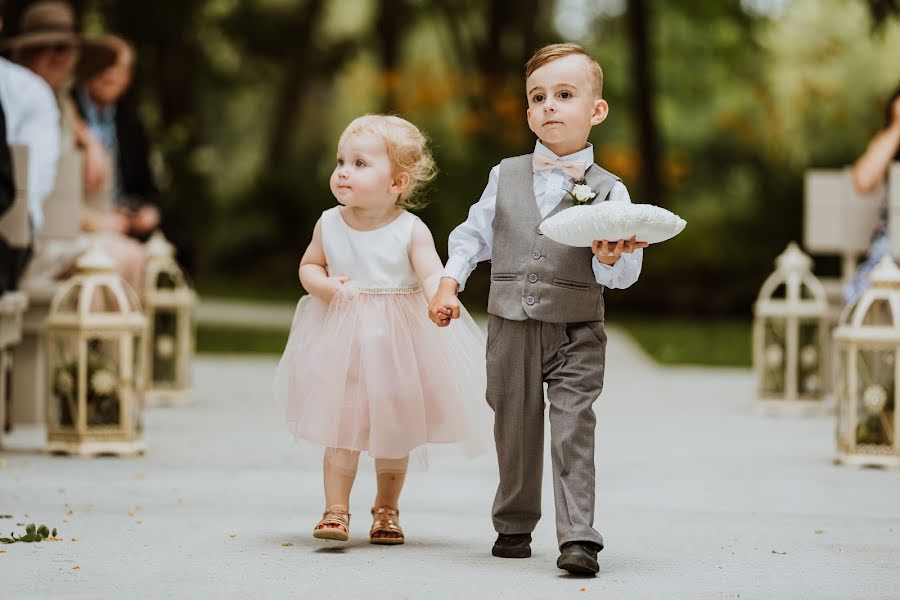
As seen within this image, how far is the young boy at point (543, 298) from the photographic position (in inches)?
201

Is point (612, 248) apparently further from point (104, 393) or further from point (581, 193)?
point (104, 393)

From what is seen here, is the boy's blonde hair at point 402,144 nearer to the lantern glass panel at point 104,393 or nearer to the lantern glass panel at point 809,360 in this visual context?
the lantern glass panel at point 104,393

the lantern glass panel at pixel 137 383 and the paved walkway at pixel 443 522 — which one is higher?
the lantern glass panel at pixel 137 383

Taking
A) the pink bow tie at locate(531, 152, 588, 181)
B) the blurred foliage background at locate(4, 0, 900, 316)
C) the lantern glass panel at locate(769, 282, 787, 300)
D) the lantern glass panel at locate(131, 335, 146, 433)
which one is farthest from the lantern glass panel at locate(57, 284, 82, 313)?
the lantern glass panel at locate(769, 282, 787, 300)

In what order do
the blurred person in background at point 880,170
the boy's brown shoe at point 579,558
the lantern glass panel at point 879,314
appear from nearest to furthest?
the boy's brown shoe at point 579,558, the lantern glass panel at point 879,314, the blurred person in background at point 880,170

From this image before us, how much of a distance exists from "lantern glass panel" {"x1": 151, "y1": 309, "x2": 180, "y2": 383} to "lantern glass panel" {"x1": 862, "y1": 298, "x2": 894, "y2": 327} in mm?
4464

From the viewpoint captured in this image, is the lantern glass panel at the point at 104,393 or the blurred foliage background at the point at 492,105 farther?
the blurred foliage background at the point at 492,105

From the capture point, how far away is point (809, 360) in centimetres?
1009

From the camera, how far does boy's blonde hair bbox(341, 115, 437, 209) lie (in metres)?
5.52

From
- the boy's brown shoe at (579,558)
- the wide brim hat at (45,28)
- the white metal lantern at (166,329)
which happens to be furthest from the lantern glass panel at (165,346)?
the boy's brown shoe at (579,558)

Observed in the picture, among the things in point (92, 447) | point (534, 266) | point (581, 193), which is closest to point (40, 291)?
point (92, 447)

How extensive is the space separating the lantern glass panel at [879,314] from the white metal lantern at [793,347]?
1.68 meters

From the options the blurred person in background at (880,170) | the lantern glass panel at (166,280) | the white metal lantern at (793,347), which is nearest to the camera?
the blurred person in background at (880,170)

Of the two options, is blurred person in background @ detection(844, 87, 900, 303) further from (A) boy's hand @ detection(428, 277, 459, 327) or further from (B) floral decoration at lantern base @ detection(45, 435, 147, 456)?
(A) boy's hand @ detection(428, 277, 459, 327)
